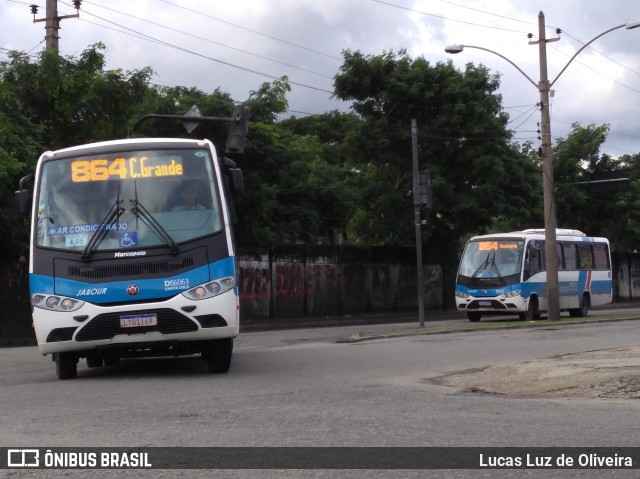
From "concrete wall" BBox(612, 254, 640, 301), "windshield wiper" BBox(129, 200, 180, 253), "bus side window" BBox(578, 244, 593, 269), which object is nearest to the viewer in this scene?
"windshield wiper" BBox(129, 200, 180, 253)

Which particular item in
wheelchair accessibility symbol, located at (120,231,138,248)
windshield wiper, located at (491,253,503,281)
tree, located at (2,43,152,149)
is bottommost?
windshield wiper, located at (491,253,503,281)

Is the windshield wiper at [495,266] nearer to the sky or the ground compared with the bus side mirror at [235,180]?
nearer to the ground

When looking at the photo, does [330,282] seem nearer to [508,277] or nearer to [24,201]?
[508,277]

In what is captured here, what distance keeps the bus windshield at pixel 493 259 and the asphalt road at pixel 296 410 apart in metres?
15.4

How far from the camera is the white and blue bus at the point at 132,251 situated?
1196cm

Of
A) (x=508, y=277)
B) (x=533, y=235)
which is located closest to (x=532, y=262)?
(x=533, y=235)

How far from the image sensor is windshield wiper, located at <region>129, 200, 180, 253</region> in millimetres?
12164

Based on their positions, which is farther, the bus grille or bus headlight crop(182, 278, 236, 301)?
bus headlight crop(182, 278, 236, 301)

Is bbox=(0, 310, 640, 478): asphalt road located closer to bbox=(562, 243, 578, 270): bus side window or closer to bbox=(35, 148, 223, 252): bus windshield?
bbox=(35, 148, 223, 252): bus windshield

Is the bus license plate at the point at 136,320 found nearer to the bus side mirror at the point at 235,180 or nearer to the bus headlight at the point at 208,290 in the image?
the bus headlight at the point at 208,290

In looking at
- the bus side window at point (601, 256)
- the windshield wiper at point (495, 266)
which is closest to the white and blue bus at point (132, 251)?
the windshield wiper at point (495, 266)

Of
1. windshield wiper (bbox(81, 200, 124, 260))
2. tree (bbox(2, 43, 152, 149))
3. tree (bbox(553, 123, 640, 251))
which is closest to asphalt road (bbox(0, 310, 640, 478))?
windshield wiper (bbox(81, 200, 124, 260))

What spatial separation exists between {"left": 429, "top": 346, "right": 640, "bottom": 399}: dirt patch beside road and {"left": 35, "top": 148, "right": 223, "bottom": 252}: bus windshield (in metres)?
3.82

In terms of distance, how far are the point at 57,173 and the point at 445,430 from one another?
6779mm
